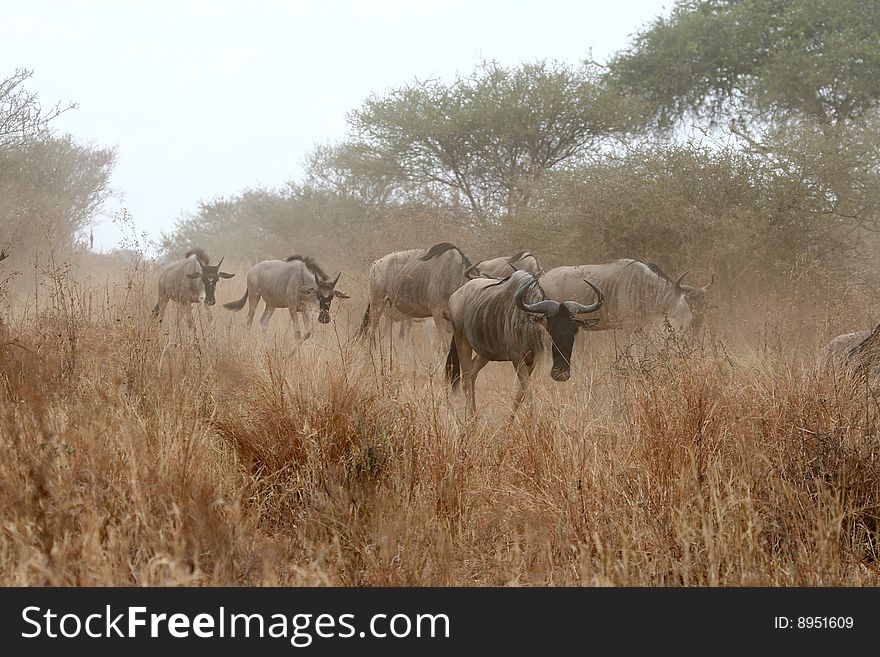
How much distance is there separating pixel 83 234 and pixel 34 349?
52.6 ft

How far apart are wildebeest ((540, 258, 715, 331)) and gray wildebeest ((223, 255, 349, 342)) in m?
3.09

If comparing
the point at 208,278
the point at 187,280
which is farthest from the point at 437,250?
the point at 187,280

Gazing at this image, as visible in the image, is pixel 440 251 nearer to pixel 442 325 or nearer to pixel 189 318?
pixel 442 325

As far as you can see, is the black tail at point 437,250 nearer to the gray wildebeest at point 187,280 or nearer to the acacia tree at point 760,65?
the gray wildebeest at point 187,280

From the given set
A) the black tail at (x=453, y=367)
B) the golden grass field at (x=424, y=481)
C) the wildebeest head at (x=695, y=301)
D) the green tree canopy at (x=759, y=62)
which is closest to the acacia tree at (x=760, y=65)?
the green tree canopy at (x=759, y=62)

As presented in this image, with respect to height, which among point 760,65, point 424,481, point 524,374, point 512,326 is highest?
point 760,65

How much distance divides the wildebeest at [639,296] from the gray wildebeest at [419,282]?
1.17 meters

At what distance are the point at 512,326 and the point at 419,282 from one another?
2.86 metres

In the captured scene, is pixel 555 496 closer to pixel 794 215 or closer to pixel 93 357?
pixel 93 357

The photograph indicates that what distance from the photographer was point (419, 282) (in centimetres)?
901

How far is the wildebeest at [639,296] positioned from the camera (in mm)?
8086

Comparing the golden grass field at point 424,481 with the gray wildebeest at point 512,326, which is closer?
the golden grass field at point 424,481

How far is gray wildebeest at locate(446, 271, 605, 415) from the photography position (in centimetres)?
601

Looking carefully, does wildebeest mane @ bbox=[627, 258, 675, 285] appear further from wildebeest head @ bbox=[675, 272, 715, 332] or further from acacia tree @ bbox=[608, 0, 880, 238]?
acacia tree @ bbox=[608, 0, 880, 238]
